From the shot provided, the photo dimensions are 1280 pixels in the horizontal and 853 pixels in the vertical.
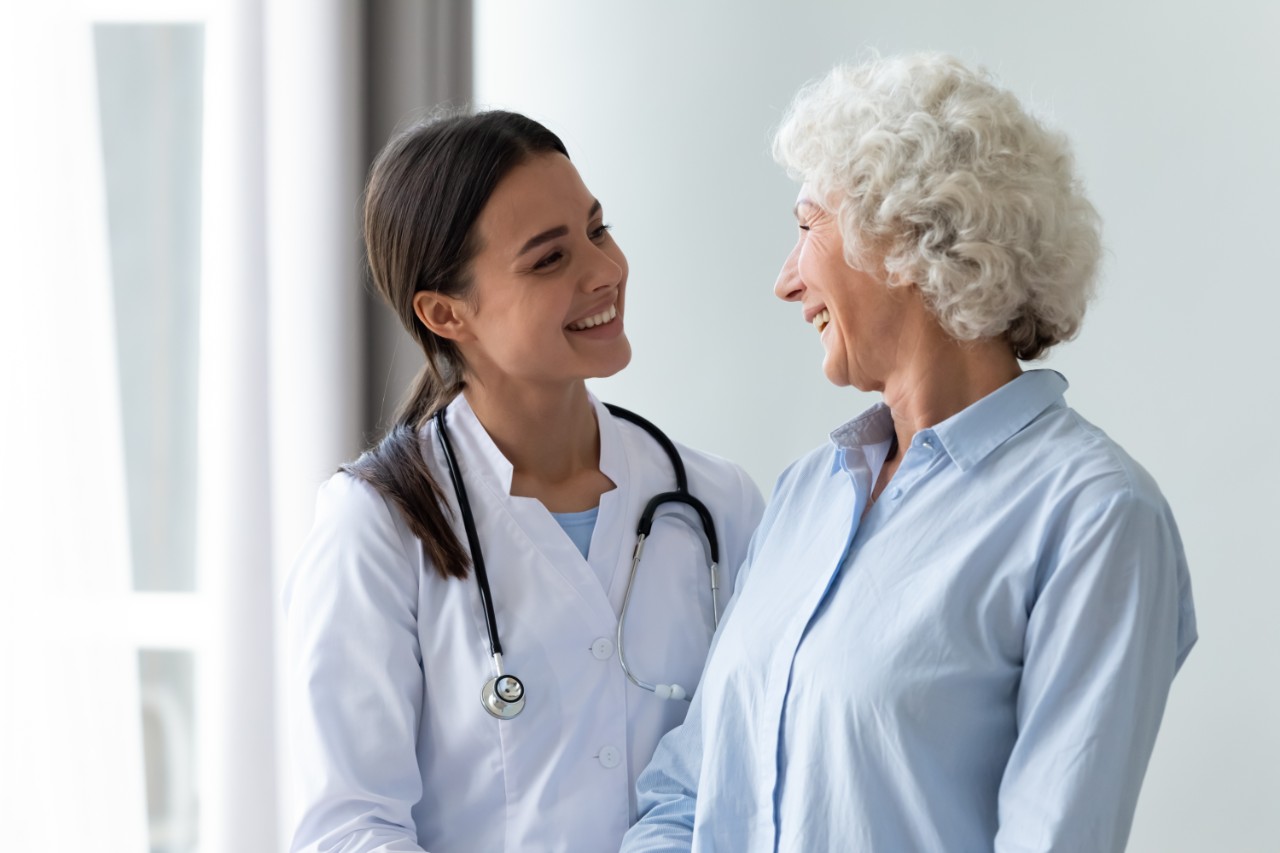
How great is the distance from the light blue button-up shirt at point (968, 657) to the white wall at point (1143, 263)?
0.82 m

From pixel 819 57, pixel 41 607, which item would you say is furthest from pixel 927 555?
pixel 41 607

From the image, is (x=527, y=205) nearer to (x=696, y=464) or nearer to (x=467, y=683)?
(x=696, y=464)

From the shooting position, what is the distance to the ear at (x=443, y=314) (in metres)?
1.73

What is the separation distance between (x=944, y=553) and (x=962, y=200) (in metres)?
0.35

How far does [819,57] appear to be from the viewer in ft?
7.76

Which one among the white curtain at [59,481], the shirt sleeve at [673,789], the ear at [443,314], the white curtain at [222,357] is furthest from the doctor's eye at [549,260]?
the white curtain at [59,481]

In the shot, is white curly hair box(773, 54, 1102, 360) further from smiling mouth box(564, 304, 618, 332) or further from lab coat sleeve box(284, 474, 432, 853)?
lab coat sleeve box(284, 474, 432, 853)

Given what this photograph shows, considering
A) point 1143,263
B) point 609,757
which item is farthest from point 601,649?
point 1143,263

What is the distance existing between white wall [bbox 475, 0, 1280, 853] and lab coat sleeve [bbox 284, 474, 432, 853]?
1.03 metres

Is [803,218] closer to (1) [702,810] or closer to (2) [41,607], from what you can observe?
(1) [702,810]

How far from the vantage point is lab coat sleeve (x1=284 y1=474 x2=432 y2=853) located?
1.51 metres

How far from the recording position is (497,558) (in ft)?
5.39

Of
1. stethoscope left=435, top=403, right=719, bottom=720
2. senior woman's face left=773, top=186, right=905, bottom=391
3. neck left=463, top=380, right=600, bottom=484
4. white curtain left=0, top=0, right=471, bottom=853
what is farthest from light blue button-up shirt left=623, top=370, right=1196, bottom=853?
white curtain left=0, top=0, right=471, bottom=853

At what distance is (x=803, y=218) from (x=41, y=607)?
65.1 inches
